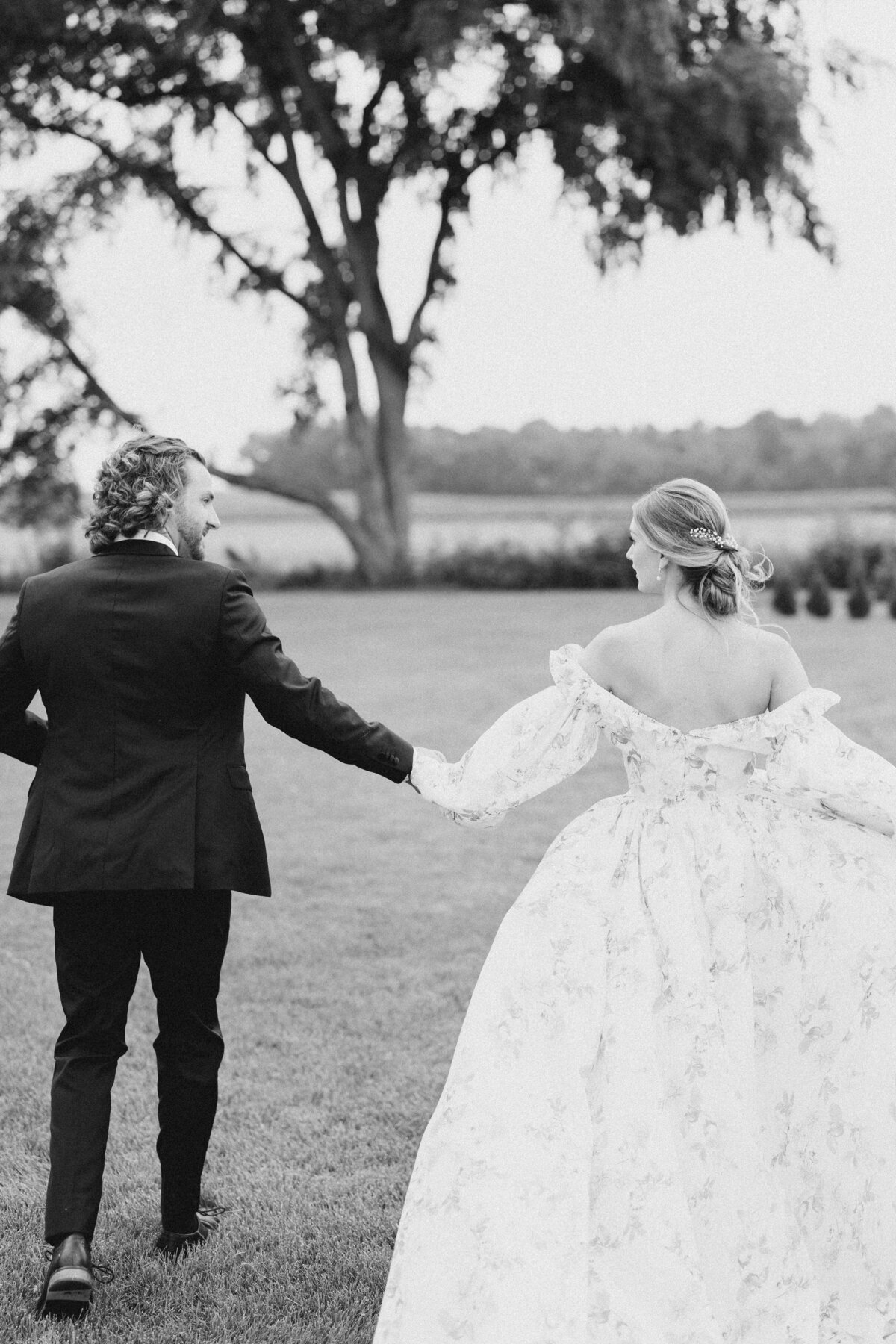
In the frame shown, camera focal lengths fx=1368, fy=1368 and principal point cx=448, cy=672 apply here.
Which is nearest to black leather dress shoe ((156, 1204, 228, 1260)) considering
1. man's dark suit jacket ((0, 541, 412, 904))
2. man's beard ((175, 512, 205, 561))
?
man's dark suit jacket ((0, 541, 412, 904))

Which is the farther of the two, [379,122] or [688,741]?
[379,122]

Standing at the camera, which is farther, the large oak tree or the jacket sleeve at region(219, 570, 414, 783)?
the large oak tree

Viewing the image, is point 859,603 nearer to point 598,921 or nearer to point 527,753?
point 527,753

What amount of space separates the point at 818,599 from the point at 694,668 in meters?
21.3

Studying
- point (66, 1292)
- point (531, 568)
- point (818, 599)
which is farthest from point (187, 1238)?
point (531, 568)

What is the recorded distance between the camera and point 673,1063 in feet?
9.70

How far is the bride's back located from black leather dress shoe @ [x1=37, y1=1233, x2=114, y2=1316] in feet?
5.78

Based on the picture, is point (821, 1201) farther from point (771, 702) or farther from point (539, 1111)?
point (771, 702)

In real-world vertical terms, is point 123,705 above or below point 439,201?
below

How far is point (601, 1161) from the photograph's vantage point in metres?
2.86

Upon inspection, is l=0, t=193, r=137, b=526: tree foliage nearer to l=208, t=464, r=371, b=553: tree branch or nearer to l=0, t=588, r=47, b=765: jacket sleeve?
l=208, t=464, r=371, b=553: tree branch

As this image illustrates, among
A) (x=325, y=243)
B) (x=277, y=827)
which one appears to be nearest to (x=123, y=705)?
(x=277, y=827)

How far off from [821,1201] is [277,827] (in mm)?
6076

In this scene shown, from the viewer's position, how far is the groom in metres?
3.06
